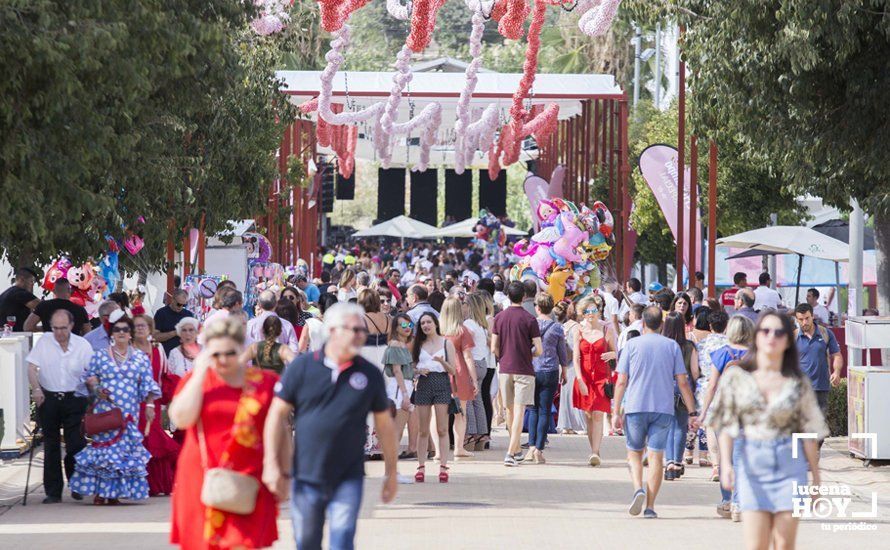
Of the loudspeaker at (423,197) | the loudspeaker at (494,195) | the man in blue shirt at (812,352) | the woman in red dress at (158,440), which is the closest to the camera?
the woman in red dress at (158,440)

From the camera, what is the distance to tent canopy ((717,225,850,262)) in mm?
24609

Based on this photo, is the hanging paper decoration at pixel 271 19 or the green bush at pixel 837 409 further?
the hanging paper decoration at pixel 271 19

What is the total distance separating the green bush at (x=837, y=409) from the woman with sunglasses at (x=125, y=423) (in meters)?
8.42

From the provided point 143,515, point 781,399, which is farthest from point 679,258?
point 781,399

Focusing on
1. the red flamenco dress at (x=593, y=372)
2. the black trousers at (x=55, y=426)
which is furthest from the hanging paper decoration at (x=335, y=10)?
the black trousers at (x=55, y=426)

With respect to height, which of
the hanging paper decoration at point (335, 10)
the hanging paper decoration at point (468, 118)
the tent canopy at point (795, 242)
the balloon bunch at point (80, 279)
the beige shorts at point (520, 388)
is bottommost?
the beige shorts at point (520, 388)

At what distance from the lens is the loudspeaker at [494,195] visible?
262 feet

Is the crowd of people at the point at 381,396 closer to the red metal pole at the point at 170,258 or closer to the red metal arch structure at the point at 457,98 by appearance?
the red metal pole at the point at 170,258

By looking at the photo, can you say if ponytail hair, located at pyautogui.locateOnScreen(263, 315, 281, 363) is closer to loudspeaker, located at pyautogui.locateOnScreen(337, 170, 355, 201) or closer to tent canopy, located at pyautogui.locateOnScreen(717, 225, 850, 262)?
tent canopy, located at pyautogui.locateOnScreen(717, 225, 850, 262)

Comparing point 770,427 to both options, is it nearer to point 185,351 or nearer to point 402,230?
point 185,351

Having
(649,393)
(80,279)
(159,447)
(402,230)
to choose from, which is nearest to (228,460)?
(649,393)

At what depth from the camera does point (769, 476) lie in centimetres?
784

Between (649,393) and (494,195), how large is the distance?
69150 millimetres

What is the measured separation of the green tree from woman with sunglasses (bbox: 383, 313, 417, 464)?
4.24 metres
